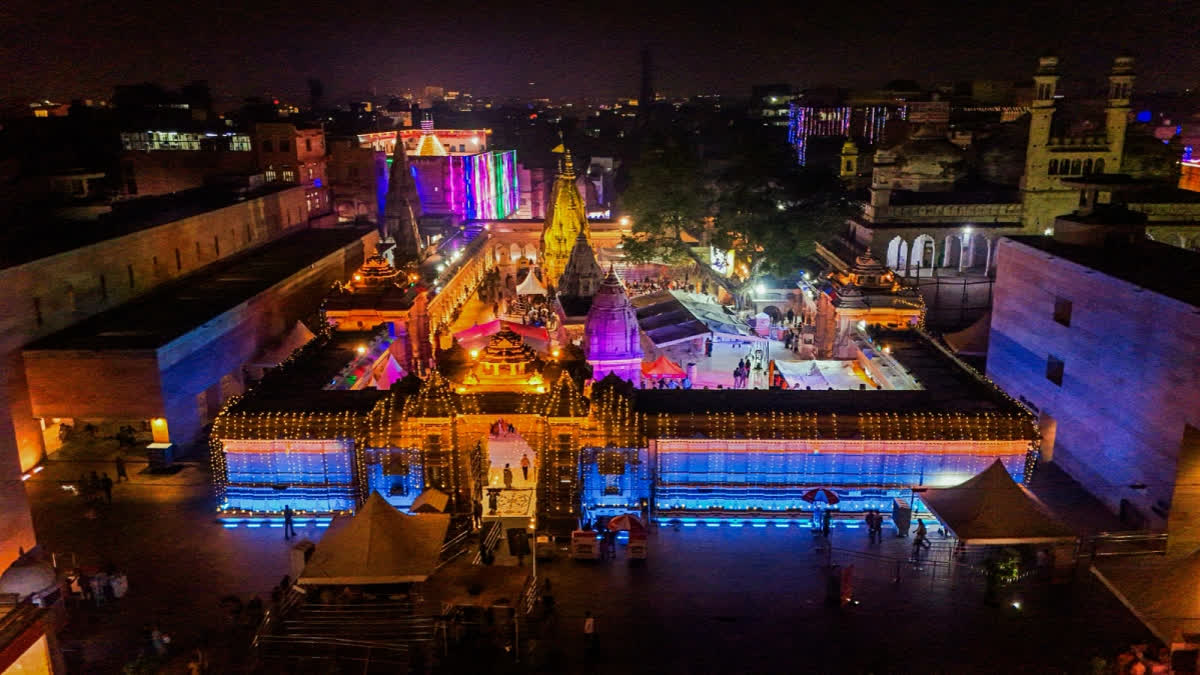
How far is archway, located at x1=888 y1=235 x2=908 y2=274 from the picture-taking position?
1791 inches

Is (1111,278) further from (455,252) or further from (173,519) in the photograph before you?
(455,252)

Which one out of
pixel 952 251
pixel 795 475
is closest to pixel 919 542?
pixel 795 475

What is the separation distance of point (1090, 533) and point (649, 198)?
29097 mm

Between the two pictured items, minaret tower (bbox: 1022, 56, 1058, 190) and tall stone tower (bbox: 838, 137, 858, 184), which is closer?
minaret tower (bbox: 1022, 56, 1058, 190)

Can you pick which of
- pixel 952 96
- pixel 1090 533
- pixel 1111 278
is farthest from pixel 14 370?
pixel 952 96

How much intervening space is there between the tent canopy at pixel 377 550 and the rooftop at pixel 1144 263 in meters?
16.3

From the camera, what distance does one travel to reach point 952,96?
101625 millimetres

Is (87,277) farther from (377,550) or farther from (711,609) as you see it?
(711,609)

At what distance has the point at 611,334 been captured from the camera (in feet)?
88.3

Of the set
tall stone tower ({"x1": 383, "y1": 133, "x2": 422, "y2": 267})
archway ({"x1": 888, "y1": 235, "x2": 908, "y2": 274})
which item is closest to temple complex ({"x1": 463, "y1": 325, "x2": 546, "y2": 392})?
tall stone tower ({"x1": 383, "y1": 133, "x2": 422, "y2": 267})

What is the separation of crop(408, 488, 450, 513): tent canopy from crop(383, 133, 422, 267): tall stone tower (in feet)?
93.9

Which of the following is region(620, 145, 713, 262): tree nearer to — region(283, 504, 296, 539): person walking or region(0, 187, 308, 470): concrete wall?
region(0, 187, 308, 470): concrete wall

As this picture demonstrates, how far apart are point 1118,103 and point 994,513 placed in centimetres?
3944

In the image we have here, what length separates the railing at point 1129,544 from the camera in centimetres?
1709
